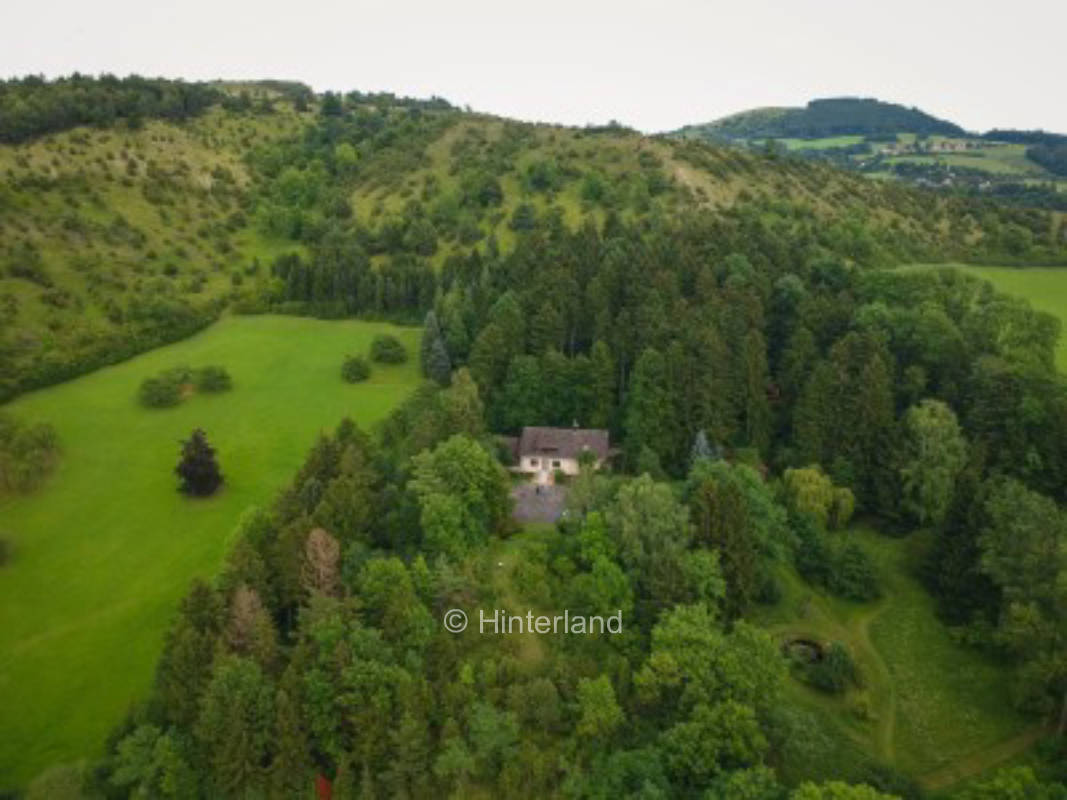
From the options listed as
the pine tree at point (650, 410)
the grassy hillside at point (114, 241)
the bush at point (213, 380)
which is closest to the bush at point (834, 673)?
the pine tree at point (650, 410)

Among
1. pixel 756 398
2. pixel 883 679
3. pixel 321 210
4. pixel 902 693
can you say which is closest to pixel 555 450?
pixel 756 398

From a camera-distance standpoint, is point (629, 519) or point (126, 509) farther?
point (126, 509)

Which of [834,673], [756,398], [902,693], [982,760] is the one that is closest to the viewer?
[982,760]

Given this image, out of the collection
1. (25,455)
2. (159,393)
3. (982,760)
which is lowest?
(982,760)

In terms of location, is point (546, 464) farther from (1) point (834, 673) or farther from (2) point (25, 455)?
(2) point (25, 455)

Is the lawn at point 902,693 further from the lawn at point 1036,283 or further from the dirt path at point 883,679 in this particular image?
the lawn at point 1036,283
